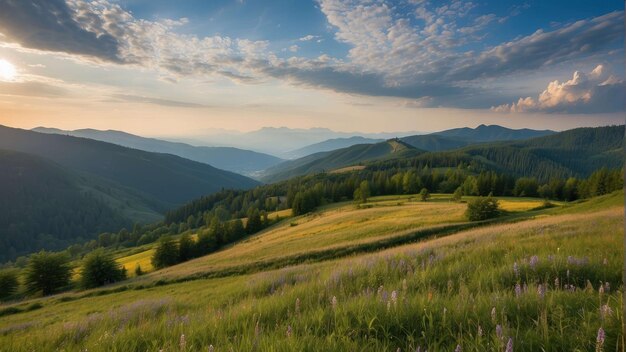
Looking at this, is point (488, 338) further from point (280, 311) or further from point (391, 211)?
point (391, 211)

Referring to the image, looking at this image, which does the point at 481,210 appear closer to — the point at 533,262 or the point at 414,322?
the point at 533,262

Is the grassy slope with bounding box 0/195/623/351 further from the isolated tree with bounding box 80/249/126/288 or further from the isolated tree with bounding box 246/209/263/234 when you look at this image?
the isolated tree with bounding box 246/209/263/234

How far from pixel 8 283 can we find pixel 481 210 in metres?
95.0

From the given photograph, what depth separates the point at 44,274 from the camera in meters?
61.3

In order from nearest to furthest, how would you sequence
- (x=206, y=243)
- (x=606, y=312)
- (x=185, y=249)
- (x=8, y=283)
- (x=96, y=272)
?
(x=606, y=312), (x=96, y=272), (x=8, y=283), (x=185, y=249), (x=206, y=243)

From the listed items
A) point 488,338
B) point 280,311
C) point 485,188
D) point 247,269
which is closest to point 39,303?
point 247,269

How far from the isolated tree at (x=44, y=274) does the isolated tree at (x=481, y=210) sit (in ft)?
258

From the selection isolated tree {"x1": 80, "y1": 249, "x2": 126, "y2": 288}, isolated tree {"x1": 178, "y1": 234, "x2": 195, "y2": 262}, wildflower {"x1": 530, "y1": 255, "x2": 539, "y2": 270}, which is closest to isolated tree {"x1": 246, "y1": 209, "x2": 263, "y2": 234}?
isolated tree {"x1": 178, "y1": 234, "x2": 195, "y2": 262}

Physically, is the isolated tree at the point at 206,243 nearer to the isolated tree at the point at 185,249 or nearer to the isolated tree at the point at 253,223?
the isolated tree at the point at 185,249

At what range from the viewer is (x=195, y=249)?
260 feet

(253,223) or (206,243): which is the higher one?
(253,223)

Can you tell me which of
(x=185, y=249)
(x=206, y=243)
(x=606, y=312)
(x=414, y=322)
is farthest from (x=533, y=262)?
(x=206, y=243)

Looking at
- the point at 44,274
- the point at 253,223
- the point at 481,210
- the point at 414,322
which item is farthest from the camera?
the point at 253,223

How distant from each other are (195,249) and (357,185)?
6762 cm
